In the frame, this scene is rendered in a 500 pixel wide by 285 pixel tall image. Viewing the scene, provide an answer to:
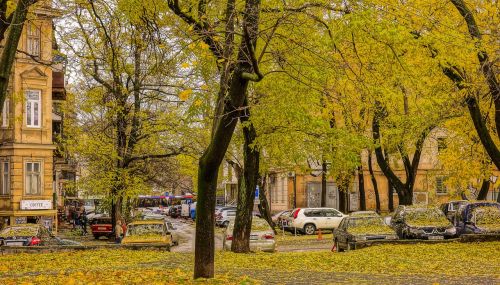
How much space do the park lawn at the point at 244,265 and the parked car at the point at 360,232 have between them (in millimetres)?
1295

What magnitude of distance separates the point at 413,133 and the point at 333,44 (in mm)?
14235

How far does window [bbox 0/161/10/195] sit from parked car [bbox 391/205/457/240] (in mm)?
20886

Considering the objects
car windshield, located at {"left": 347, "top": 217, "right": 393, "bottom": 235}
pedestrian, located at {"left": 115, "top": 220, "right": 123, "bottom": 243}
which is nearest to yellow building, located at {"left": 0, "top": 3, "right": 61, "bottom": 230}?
pedestrian, located at {"left": 115, "top": 220, "right": 123, "bottom": 243}

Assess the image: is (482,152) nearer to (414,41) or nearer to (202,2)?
(414,41)

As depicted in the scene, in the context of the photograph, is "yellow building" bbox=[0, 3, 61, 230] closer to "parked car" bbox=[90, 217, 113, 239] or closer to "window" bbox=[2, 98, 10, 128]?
"window" bbox=[2, 98, 10, 128]

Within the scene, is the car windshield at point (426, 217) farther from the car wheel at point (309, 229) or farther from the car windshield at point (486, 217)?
the car wheel at point (309, 229)

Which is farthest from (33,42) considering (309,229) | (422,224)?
(422,224)

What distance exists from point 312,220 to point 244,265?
2380cm

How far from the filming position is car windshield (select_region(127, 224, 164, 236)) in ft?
86.9

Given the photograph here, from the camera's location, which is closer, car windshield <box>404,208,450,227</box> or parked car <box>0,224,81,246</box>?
car windshield <box>404,208,450,227</box>

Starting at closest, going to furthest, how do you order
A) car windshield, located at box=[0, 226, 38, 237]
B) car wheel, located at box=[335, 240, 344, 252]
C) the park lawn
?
the park lawn → car wheel, located at box=[335, 240, 344, 252] → car windshield, located at box=[0, 226, 38, 237]

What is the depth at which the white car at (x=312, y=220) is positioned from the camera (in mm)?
40750

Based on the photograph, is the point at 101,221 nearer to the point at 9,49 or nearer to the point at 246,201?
the point at 246,201

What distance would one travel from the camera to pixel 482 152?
28.7 meters
